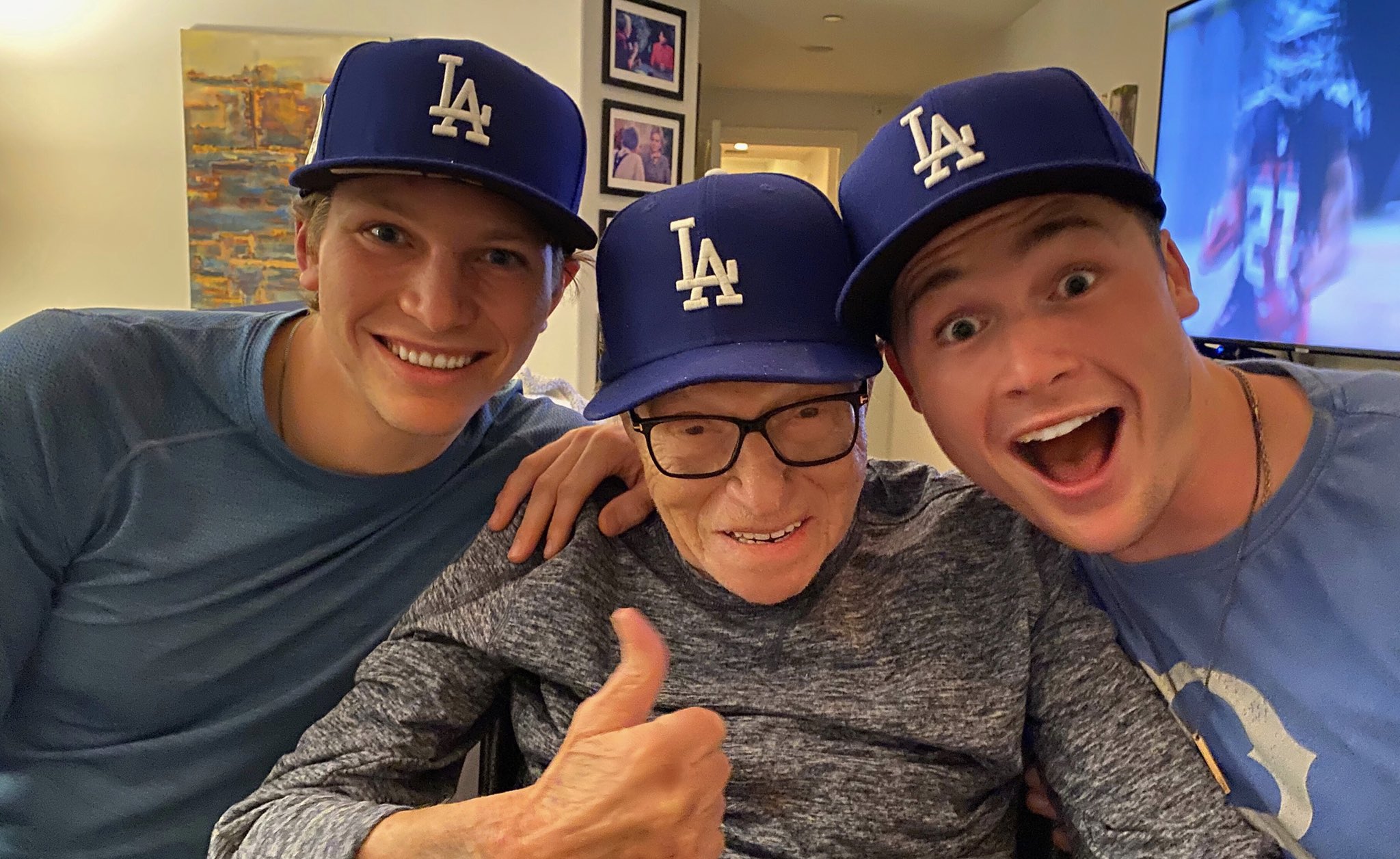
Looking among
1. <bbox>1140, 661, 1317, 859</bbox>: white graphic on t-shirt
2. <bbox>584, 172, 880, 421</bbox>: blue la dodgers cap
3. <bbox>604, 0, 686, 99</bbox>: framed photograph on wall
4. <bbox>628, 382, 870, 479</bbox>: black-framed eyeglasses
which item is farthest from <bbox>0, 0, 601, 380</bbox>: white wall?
<bbox>1140, 661, 1317, 859</bbox>: white graphic on t-shirt

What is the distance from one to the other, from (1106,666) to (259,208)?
11.2 feet

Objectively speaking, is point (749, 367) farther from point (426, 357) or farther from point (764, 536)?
point (426, 357)

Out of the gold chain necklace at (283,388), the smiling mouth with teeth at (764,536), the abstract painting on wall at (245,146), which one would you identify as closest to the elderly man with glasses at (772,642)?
the smiling mouth with teeth at (764,536)

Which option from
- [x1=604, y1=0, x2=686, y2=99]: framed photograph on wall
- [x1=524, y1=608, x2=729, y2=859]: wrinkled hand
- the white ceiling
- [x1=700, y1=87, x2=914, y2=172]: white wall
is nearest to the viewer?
[x1=524, y1=608, x2=729, y2=859]: wrinkled hand

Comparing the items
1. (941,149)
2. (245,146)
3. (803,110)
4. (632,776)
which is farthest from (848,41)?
(632,776)

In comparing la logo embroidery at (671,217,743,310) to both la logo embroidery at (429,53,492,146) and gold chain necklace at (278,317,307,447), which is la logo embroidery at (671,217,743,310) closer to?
la logo embroidery at (429,53,492,146)

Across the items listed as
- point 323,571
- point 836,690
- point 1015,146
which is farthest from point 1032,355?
point 323,571

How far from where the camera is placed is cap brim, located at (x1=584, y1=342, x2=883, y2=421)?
3.15 ft

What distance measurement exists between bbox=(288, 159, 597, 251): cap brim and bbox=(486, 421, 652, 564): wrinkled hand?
0.28m

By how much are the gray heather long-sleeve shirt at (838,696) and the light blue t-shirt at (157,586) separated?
194 millimetres

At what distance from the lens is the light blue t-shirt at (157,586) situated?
120 cm

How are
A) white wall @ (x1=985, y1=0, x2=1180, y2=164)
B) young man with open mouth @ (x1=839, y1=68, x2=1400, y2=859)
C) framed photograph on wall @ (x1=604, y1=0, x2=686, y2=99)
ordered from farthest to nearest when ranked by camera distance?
framed photograph on wall @ (x1=604, y1=0, x2=686, y2=99), white wall @ (x1=985, y1=0, x2=1180, y2=164), young man with open mouth @ (x1=839, y1=68, x2=1400, y2=859)

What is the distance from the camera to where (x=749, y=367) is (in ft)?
3.15

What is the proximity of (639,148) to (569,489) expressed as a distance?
315cm
